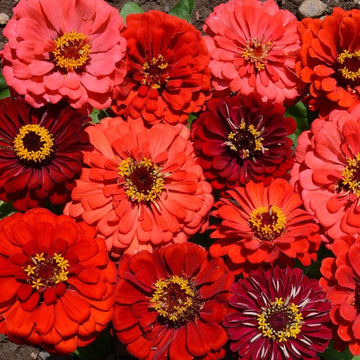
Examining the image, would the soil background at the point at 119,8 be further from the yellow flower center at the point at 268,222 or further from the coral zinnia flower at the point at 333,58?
the coral zinnia flower at the point at 333,58

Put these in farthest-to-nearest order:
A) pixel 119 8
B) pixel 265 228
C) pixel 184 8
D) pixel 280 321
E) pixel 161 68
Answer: pixel 119 8 → pixel 184 8 → pixel 161 68 → pixel 265 228 → pixel 280 321

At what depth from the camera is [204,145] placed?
168 cm

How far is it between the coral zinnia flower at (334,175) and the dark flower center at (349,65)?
0.12 meters

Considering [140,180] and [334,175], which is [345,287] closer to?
[334,175]

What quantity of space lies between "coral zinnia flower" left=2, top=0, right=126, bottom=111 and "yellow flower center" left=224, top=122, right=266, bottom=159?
0.42m

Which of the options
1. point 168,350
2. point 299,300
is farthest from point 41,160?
point 299,300

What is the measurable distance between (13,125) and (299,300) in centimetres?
102

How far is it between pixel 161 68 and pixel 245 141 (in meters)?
0.37

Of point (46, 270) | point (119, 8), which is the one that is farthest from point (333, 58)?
point (119, 8)

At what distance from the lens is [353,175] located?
169cm

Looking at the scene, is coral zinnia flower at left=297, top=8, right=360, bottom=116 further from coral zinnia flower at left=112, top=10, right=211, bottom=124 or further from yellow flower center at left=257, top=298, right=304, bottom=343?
yellow flower center at left=257, top=298, right=304, bottom=343

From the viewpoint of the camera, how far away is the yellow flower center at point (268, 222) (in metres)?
1.60

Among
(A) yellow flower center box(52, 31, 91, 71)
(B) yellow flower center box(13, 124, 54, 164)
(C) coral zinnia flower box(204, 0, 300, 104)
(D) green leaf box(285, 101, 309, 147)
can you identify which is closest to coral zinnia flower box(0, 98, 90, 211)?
(B) yellow flower center box(13, 124, 54, 164)

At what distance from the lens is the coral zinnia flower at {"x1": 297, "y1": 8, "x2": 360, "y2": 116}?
1726 mm
